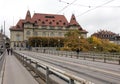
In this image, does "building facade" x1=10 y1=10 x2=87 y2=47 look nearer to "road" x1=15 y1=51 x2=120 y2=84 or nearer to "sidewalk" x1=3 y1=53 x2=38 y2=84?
"road" x1=15 y1=51 x2=120 y2=84

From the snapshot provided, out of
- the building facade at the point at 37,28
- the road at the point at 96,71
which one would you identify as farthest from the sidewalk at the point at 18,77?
the building facade at the point at 37,28

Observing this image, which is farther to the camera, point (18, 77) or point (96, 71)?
point (96, 71)

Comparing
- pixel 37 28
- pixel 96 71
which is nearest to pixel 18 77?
pixel 96 71

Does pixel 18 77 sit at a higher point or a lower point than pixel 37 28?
lower

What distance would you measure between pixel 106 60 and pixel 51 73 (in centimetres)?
2680

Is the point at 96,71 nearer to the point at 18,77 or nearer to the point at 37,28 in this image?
the point at 18,77

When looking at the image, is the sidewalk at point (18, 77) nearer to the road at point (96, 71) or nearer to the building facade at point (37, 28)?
the road at point (96, 71)

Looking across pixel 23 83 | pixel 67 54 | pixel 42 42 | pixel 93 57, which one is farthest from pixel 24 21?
pixel 23 83

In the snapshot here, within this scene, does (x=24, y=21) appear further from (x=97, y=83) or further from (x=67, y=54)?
(x=97, y=83)

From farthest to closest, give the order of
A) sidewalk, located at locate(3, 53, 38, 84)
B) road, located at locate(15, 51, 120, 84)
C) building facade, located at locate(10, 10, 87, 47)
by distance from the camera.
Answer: building facade, located at locate(10, 10, 87, 47) < road, located at locate(15, 51, 120, 84) < sidewalk, located at locate(3, 53, 38, 84)

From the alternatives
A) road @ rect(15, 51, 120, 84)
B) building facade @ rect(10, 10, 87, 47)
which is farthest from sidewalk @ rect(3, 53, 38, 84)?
building facade @ rect(10, 10, 87, 47)

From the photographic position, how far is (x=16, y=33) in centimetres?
19900

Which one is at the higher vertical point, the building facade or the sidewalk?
the building facade

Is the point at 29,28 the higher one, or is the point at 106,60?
the point at 29,28
